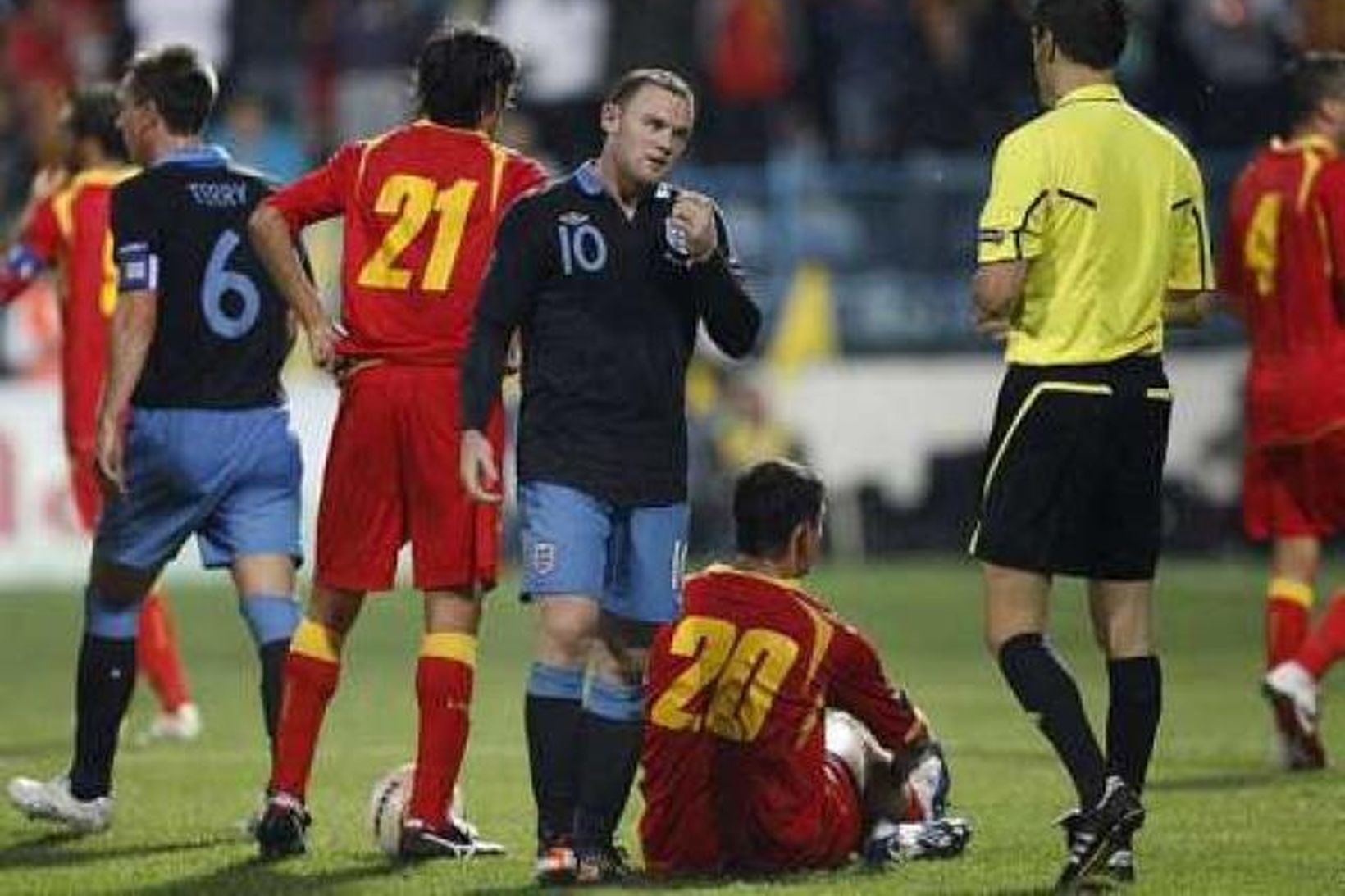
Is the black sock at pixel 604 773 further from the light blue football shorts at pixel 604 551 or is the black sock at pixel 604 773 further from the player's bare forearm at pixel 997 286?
the player's bare forearm at pixel 997 286

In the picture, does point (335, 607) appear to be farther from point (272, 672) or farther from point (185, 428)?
point (185, 428)

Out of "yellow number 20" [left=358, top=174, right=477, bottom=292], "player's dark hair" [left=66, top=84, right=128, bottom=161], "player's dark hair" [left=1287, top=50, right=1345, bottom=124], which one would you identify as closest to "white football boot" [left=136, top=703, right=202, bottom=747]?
"player's dark hair" [left=66, top=84, right=128, bottom=161]

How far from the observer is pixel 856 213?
2475 centimetres

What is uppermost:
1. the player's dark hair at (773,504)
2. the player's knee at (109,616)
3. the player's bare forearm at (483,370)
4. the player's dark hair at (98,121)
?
the player's dark hair at (98,121)

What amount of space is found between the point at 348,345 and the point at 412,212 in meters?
0.42

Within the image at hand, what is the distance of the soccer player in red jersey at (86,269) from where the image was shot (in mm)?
13773

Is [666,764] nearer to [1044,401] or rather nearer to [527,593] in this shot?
[527,593]

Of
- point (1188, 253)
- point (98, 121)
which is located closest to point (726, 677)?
point (1188, 253)

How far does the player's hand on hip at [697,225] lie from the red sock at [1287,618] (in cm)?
441

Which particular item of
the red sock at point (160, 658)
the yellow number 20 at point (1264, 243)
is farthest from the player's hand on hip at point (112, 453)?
the yellow number 20 at point (1264, 243)

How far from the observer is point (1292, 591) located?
1347 cm

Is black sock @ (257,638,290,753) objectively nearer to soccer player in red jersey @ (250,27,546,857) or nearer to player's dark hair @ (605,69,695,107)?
soccer player in red jersey @ (250,27,546,857)

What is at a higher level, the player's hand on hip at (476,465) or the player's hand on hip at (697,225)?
the player's hand on hip at (697,225)

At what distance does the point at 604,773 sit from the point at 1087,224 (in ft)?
6.19
